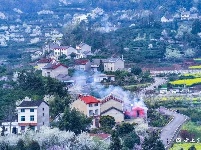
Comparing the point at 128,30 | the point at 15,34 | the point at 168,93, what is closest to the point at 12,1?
the point at 15,34

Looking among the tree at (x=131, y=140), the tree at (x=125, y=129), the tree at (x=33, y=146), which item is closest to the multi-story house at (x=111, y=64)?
the tree at (x=125, y=129)

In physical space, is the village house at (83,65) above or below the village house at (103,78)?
above

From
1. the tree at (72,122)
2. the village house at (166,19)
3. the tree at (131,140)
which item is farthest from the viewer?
the village house at (166,19)

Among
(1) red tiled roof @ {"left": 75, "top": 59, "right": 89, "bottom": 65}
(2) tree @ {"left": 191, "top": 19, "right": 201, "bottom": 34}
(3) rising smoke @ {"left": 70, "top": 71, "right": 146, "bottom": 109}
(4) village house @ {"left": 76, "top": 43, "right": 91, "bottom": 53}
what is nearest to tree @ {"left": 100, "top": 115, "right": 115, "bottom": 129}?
(3) rising smoke @ {"left": 70, "top": 71, "right": 146, "bottom": 109}

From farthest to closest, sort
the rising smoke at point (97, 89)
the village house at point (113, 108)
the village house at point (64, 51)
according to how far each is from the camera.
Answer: the village house at point (64, 51) < the rising smoke at point (97, 89) < the village house at point (113, 108)

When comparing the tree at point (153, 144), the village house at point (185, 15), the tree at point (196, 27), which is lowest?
the tree at point (153, 144)

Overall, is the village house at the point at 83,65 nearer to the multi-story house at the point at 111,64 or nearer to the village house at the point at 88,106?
the multi-story house at the point at 111,64

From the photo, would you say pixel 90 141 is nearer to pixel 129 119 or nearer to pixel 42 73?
pixel 129 119

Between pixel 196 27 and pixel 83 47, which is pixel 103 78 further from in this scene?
pixel 196 27
